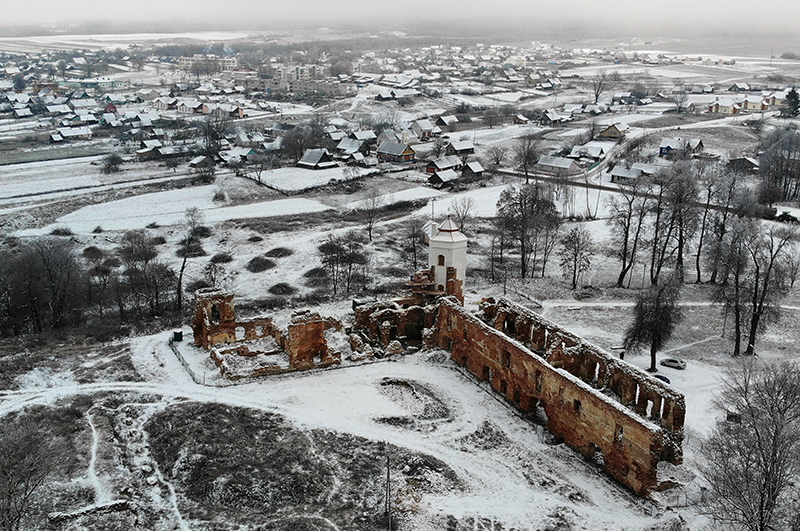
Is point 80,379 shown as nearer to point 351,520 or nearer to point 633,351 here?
point 351,520

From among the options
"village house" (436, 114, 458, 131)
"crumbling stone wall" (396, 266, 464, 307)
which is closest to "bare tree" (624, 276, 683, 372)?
"crumbling stone wall" (396, 266, 464, 307)

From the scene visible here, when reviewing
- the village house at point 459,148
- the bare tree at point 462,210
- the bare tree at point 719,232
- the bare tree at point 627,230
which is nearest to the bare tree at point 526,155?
the village house at point 459,148

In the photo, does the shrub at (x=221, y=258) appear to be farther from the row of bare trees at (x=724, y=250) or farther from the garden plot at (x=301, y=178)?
the row of bare trees at (x=724, y=250)

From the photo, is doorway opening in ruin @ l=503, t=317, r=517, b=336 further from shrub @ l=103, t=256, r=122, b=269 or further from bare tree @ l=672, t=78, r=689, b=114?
bare tree @ l=672, t=78, r=689, b=114

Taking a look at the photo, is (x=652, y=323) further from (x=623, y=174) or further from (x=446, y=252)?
(x=623, y=174)

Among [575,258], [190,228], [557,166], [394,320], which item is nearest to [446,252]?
[394,320]
